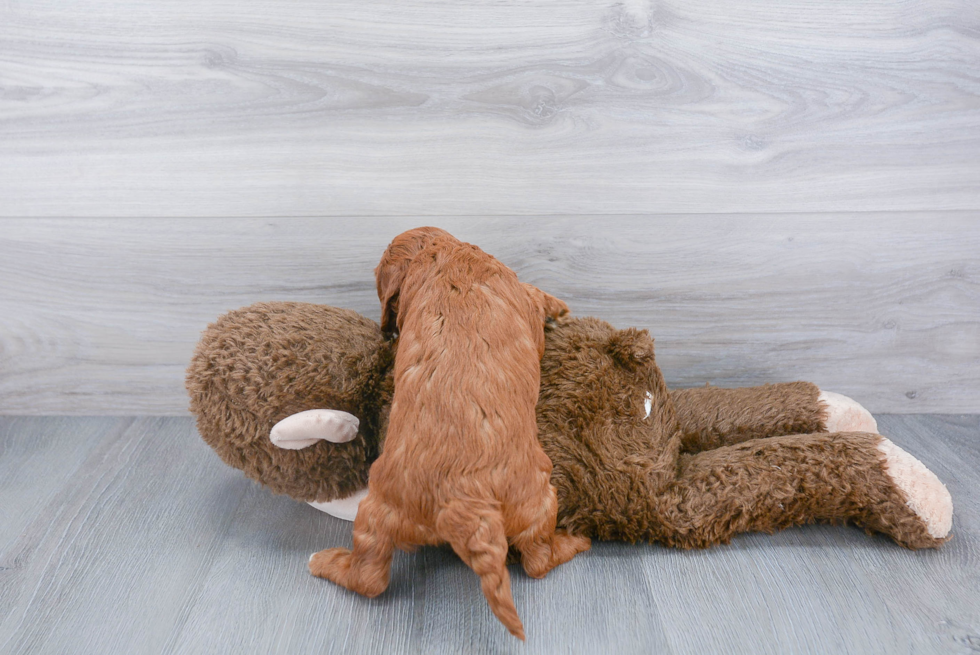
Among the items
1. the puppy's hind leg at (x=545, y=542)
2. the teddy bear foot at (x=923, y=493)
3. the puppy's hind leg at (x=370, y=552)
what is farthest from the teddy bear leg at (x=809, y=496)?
the puppy's hind leg at (x=370, y=552)

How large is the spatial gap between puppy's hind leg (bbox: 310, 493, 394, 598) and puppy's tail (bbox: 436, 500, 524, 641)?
0.08 m

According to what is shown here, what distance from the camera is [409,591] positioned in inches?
36.9

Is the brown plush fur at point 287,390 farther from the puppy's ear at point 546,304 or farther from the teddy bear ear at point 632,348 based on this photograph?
the teddy bear ear at point 632,348

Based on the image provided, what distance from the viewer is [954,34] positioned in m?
1.18

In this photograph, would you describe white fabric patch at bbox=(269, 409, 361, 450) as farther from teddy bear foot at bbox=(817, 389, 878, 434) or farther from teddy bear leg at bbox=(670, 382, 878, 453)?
teddy bear foot at bbox=(817, 389, 878, 434)

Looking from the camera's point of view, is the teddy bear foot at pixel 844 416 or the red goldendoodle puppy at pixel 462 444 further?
the teddy bear foot at pixel 844 416

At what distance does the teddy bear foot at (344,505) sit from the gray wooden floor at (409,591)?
0.03 m

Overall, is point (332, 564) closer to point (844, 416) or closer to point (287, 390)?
point (287, 390)

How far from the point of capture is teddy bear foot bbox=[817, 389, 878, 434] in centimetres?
119

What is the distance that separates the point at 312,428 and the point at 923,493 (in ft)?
2.98

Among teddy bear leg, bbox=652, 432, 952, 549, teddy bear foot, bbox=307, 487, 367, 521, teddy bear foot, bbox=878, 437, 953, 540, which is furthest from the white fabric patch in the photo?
teddy bear foot, bbox=878, 437, 953, 540

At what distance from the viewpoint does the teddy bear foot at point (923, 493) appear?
98cm

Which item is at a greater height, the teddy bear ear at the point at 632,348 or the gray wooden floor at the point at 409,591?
the teddy bear ear at the point at 632,348

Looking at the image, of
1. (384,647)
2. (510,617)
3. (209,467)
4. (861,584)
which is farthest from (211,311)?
(861,584)
